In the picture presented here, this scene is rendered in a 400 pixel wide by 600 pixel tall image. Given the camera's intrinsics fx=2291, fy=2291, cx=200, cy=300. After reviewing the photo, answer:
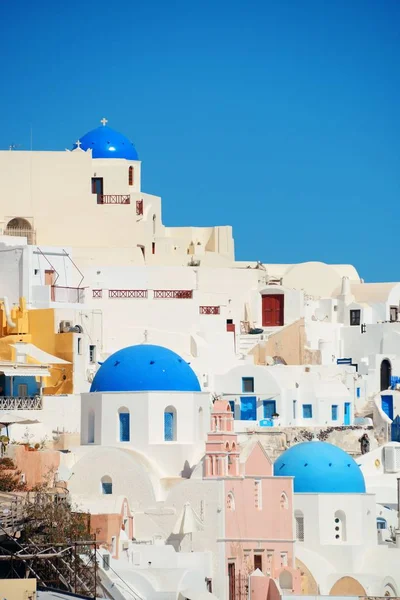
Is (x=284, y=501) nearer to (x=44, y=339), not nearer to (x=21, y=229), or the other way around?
(x=44, y=339)

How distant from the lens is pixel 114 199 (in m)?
71.4

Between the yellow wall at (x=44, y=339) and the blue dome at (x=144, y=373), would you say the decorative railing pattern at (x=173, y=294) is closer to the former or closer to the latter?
the yellow wall at (x=44, y=339)

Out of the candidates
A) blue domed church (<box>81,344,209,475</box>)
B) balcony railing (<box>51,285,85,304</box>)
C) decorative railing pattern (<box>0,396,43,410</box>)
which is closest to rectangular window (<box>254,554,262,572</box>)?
blue domed church (<box>81,344,209,475</box>)

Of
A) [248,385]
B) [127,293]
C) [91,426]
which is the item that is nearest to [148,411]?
[91,426]

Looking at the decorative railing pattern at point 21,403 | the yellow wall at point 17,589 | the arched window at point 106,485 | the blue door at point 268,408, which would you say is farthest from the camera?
the blue door at point 268,408

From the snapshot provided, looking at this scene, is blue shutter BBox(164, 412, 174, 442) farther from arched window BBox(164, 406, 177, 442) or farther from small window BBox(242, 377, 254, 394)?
small window BBox(242, 377, 254, 394)

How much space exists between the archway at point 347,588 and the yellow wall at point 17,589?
14.6 meters

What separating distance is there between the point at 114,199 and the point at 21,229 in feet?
10.9

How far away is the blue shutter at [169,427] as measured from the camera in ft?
181

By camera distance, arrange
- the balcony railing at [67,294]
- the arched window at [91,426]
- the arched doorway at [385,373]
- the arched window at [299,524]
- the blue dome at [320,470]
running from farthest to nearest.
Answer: the arched doorway at [385,373] < the balcony railing at [67,294] < the blue dome at [320,470] < the arched window at [299,524] < the arched window at [91,426]

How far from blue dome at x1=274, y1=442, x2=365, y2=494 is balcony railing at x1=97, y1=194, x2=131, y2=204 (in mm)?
15476

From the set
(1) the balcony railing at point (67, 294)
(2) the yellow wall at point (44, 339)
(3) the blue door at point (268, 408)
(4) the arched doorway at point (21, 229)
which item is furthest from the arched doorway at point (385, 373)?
(2) the yellow wall at point (44, 339)

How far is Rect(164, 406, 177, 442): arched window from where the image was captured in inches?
2178

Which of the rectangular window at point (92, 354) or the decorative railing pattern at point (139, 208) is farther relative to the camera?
the decorative railing pattern at point (139, 208)
